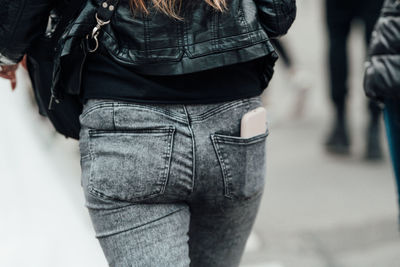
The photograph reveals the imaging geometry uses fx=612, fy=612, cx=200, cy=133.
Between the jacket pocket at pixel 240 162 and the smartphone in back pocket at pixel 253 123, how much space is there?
11 millimetres

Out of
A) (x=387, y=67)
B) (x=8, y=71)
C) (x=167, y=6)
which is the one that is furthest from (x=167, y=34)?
(x=387, y=67)

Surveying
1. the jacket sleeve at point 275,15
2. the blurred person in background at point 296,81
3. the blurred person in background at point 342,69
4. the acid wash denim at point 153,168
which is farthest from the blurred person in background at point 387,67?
the blurred person in background at point 296,81

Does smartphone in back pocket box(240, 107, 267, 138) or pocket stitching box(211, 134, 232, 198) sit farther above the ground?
smartphone in back pocket box(240, 107, 267, 138)

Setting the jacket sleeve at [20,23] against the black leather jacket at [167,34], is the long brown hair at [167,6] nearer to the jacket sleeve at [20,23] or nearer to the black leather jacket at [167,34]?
the black leather jacket at [167,34]

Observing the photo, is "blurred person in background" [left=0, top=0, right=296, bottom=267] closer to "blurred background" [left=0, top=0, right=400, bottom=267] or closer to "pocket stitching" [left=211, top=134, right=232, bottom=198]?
"pocket stitching" [left=211, top=134, right=232, bottom=198]

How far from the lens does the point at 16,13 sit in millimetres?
1290

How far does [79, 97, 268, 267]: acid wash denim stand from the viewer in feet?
4.10

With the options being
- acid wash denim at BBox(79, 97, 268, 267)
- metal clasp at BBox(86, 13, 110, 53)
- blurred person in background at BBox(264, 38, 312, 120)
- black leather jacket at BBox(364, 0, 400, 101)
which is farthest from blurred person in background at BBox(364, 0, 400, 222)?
blurred person in background at BBox(264, 38, 312, 120)

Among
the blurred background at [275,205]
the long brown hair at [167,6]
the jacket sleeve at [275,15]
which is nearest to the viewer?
the long brown hair at [167,6]

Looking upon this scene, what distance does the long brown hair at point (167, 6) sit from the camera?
122cm

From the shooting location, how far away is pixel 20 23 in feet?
4.29

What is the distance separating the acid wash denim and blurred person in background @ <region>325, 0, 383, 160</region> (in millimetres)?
2609

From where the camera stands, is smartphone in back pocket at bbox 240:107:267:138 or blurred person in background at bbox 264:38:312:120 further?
blurred person in background at bbox 264:38:312:120

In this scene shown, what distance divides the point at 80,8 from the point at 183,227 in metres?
0.53
